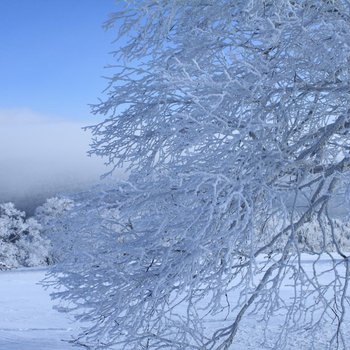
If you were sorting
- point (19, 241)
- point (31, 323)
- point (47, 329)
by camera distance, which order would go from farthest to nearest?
1. point (19, 241)
2. point (31, 323)
3. point (47, 329)

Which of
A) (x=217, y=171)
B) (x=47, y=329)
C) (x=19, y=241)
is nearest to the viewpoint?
(x=217, y=171)

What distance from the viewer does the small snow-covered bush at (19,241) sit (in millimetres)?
33531

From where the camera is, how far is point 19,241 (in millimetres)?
34625

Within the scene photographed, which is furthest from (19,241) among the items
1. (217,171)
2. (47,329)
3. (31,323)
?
(217,171)

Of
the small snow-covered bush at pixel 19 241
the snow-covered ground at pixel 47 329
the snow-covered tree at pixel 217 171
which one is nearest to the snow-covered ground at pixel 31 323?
the snow-covered ground at pixel 47 329

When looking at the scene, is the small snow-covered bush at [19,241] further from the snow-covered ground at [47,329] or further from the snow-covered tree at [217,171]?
the snow-covered tree at [217,171]

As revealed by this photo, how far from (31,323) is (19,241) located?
76.6ft

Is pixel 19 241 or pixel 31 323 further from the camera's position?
pixel 19 241

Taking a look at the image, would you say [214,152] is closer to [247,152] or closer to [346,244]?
[247,152]

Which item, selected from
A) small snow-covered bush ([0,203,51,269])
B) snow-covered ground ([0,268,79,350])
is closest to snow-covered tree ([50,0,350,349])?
snow-covered ground ([0,268,79,350])

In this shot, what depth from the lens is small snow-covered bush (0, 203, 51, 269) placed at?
33531 mm

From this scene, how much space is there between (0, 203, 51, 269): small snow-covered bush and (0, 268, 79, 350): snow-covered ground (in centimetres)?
1458

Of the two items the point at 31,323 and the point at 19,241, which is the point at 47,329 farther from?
the point at 19,241

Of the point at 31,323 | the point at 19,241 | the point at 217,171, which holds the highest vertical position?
the point at 217,171
